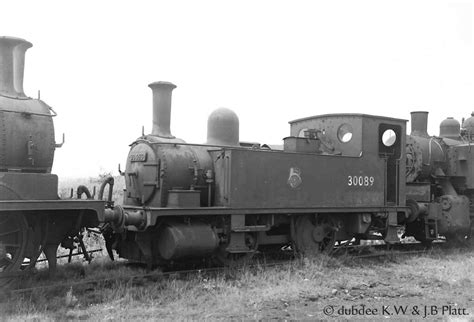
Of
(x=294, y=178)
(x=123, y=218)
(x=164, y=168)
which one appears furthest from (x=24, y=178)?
(x=294, y=178)

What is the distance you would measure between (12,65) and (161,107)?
268 centimetres

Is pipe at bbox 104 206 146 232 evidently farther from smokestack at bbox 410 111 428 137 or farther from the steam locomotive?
smokestack at bbox 410 111 428 137

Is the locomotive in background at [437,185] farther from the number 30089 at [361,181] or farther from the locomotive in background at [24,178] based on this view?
the locomotive in background at [24,178]

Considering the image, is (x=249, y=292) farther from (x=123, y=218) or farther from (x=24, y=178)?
(x=24, y=178)

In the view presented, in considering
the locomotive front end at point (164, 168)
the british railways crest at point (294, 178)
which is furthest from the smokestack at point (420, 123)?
the locomotive front end at point (164, 168)

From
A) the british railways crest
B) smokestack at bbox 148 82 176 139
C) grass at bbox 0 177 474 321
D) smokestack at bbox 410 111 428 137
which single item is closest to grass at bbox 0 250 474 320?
grass at bbox 0 177 474 321

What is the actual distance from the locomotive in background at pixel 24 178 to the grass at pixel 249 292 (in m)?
0.60

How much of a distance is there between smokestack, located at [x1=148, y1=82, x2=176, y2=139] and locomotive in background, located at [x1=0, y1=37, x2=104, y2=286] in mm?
2252

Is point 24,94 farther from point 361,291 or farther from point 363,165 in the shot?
point 363,165

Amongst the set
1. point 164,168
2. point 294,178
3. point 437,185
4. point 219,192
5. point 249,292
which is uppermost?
point 164,168

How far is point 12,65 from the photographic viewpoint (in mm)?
6707

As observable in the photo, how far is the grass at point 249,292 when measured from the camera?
5.89m

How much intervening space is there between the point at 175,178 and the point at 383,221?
187 inches

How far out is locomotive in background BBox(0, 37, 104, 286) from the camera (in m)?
6.32
